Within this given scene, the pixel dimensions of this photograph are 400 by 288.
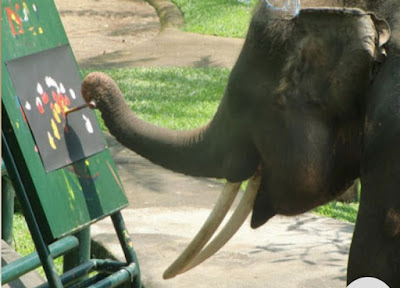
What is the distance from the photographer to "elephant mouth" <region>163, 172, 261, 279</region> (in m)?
3.94

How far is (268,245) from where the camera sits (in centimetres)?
604

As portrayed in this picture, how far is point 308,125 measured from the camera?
3479 mm

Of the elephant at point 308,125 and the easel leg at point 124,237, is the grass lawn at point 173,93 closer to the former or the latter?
the easel leg at point 124,237

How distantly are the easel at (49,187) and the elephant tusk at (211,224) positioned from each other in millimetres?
422

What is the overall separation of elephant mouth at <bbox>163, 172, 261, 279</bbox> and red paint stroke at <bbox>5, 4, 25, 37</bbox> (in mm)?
1054

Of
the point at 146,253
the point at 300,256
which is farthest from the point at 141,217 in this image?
the point at 300,256

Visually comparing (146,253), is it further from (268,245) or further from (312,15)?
(312,15)

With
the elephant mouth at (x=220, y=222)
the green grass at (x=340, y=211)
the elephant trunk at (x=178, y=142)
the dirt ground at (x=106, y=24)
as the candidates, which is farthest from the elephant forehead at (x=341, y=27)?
the dirt ground at (x=106, y=24)

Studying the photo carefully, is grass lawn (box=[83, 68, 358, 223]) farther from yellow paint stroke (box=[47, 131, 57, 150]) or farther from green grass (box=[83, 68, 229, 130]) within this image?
yellow paint stroke (box=[47, 131, 57, 150])

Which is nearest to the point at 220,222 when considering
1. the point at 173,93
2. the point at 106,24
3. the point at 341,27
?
the point at 341,27

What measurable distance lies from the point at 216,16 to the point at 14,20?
10.0m

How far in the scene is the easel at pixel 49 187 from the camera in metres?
3.96

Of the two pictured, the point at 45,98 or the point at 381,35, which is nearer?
the point at 381,35

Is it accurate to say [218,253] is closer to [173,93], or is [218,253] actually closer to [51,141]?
[51,141]
